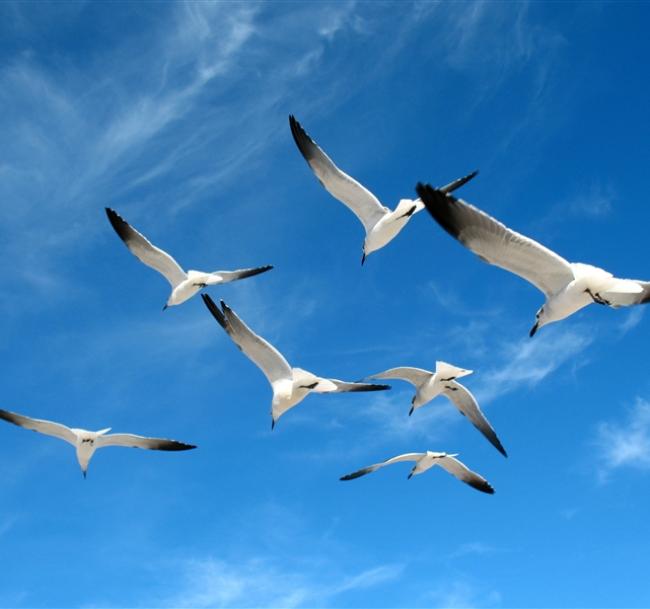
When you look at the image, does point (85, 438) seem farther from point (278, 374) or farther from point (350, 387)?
point (350, 387)

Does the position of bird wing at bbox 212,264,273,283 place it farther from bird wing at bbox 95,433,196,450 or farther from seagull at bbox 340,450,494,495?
seagull at bbox 340,450,494,495

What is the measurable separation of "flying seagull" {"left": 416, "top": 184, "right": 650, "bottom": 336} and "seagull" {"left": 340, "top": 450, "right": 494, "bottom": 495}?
764 cm

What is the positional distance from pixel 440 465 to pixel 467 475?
736 mm

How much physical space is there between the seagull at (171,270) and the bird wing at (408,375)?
4171mm

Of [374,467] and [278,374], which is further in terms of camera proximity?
[374,467]

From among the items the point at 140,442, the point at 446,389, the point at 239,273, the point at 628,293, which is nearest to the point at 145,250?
the point at 239,273

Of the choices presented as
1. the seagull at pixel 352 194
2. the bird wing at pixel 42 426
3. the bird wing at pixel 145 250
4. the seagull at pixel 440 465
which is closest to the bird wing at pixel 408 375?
the seagull at pixel 440 465

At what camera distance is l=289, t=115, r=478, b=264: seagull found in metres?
18.3

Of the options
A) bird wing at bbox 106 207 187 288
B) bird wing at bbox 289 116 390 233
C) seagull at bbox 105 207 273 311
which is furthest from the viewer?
bird wing at bbox 106 207 187 288

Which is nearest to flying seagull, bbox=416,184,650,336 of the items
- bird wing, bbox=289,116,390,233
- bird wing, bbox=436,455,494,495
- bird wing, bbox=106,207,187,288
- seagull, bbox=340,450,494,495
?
bird wing, bbox=289,116,390,233

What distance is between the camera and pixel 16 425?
19969 mm

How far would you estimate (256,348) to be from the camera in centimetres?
1691

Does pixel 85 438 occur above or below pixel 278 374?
above

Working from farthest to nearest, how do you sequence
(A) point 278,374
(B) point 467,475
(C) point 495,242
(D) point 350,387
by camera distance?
(B) point 467,475
(D) point 350,387
(A) point 278,374
(C) point 495,242
